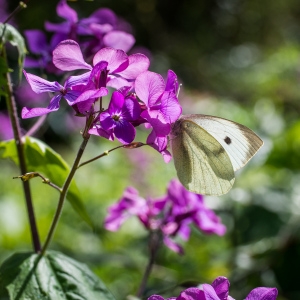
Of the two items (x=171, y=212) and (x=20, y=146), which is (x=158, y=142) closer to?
(x=20, y=146)

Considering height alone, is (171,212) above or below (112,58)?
below

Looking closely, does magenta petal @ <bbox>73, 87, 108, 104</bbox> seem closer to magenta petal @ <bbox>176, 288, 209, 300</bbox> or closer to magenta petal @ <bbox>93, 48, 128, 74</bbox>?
magenta petal @ <bbox>93, 48, 128, 74</bbox>

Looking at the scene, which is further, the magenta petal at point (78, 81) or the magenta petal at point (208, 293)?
the magenta petal at point (78, 81)

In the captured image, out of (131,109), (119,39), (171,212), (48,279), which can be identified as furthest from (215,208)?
(131,109)

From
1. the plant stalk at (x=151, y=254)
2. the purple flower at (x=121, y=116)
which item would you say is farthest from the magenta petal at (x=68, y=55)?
the plant stalk at (x=151, y=254)

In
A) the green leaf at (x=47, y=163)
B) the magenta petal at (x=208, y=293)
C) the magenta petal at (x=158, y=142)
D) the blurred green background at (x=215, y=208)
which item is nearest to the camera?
the magenta petal at (x=208, y=293)

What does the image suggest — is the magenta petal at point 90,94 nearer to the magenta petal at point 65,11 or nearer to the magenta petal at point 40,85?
the magenta petal at point 40,85

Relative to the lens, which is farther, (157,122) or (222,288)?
(157,122)
